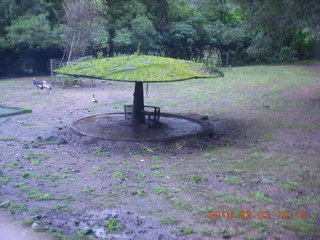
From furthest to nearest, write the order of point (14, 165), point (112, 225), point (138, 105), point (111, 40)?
point (111, 40) → point (138, 105) → point (14, 165) → point (112, 225)

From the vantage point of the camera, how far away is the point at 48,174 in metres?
5.80

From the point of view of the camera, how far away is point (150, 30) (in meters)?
24.1

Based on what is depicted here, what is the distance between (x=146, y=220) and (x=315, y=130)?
18.9 feet

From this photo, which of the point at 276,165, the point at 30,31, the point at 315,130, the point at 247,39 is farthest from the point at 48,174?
the point at 247,39

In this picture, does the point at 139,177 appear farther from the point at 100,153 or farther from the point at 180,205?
the point at 100,153

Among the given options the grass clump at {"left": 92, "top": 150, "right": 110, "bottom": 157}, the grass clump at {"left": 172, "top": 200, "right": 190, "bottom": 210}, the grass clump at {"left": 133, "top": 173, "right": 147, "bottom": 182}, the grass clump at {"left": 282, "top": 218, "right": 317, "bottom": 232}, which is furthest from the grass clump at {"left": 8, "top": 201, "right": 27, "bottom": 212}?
the grass clump at {"left": 282, "top": 218, "right": 317, "bottom": 232}

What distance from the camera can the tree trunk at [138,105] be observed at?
842 centimetres

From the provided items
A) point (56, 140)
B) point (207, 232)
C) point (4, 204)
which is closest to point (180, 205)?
point (207, 232)

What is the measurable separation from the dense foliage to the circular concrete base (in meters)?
3.49

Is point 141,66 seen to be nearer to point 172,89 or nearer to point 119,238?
point 119,238

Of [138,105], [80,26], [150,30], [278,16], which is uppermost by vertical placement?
[150,30]

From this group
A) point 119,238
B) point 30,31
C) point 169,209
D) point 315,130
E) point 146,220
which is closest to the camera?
point 119,238

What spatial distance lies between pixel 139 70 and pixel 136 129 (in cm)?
186

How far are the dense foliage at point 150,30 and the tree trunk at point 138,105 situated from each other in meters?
3.85
